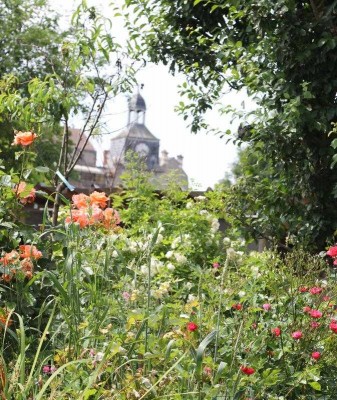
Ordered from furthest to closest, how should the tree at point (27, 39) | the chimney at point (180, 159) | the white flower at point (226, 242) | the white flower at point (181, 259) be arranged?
1. the chimney at point (180, 159)
2. the tree at point (27, 39)
3. the white flower at point (226, 242)
4. the white flower at point (181, 259)

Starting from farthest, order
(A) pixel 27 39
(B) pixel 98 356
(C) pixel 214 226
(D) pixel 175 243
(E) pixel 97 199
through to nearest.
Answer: (A) pixel 27 39 < (C) pixel 214 226 < (D) pixel 175 243 < (E) pixel 97 199 < (B) pixel 98 356

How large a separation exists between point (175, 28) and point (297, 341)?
4.56 metres

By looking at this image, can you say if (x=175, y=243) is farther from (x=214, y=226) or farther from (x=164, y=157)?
(x=164, y=157)

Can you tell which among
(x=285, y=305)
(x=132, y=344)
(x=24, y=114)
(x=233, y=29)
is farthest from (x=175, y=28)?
(x=132, y=344)

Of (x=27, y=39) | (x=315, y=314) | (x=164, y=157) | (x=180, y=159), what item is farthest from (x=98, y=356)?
(x=164, y=157)

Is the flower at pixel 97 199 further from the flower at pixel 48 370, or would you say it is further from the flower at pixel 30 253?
the flower at pixel 48 370

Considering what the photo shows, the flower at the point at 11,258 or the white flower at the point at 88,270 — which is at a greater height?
the flower at the point at 11,258

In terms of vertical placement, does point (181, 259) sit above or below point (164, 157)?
below

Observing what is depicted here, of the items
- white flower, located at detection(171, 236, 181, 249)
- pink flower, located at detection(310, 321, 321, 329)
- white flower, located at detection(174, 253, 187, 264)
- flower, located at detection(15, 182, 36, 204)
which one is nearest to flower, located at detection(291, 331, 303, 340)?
pink flower, located at detection(310, 321, 321, 329)

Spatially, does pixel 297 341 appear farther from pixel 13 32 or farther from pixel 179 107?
pixel 13 32

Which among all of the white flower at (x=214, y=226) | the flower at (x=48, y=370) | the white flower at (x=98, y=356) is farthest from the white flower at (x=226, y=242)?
the white flower at (x=98, y=356)

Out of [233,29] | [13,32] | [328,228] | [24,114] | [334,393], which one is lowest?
[334,393]

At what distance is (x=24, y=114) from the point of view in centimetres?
390

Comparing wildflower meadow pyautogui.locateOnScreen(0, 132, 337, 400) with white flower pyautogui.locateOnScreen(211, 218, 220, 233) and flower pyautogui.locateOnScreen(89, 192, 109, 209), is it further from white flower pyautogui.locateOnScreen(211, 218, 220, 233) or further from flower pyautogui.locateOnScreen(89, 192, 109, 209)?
white flower pyautogui.locateOnScreen(211, 218, 220, 233)
